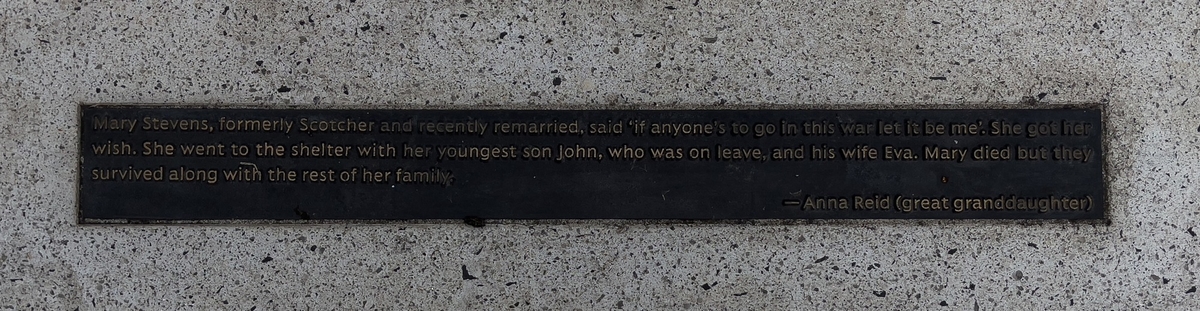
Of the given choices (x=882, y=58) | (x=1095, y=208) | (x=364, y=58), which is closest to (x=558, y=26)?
(x=364, y=58)

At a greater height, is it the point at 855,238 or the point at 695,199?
the point at 695,199

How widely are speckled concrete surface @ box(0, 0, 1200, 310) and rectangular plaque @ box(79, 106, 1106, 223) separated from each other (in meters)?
0.08

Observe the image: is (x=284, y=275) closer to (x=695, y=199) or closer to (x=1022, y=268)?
(x=695, y=199)

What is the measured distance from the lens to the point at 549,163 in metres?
2.34

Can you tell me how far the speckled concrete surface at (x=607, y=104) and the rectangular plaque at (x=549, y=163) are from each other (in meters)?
0.08

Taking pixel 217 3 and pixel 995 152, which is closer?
pixel 995 152

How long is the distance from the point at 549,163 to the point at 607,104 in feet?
1.08

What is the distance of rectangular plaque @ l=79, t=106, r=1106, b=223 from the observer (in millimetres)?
2309

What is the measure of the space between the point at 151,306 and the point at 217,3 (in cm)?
123

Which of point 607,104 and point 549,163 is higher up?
point 607,104

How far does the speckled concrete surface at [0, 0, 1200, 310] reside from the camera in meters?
2.34

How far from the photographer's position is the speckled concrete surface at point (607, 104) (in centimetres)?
234

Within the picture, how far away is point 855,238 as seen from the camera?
2348 mm

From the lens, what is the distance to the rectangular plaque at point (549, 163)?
7.57ft
